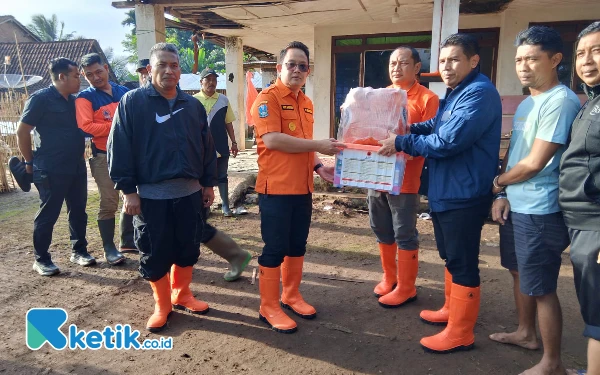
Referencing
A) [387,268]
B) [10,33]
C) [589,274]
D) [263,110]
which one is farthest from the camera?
[10,33]

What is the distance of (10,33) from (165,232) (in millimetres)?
29061

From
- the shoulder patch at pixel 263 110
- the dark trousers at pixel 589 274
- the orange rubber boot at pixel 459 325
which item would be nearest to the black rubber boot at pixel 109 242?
the shoulder patch at pixel 263 110

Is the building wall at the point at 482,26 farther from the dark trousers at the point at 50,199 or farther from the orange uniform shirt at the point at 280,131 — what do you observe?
the orange uniform shirt at the point at 280,131

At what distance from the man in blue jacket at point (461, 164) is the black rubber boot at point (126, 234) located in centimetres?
313

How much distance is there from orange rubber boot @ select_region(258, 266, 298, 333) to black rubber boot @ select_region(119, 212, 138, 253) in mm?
2198

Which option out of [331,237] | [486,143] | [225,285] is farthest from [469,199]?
[331,237]

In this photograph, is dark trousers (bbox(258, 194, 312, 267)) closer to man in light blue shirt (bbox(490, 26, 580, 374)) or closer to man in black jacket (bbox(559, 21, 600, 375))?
man in light blue shirt (bbox(490, 26, 580, 374))

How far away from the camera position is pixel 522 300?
2678 mm

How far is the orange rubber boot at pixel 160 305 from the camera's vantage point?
297 cm

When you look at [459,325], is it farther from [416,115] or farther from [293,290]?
[416,115]

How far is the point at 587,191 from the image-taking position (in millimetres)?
1941

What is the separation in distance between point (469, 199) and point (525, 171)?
0.36 m

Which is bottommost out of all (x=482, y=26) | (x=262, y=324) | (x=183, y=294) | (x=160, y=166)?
(x=262, y=324)

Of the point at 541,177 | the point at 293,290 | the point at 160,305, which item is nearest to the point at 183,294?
the point at 160,305
